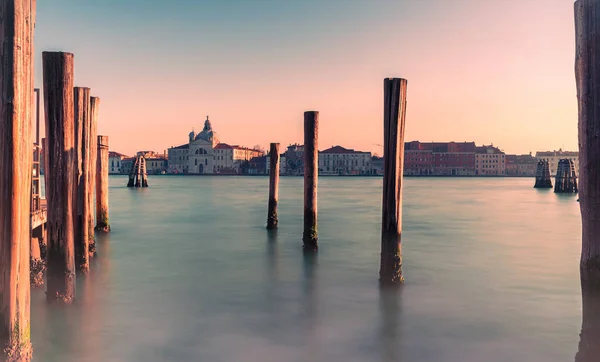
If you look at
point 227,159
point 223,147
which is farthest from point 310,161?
point 227,159

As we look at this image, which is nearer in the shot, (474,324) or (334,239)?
(474,324)

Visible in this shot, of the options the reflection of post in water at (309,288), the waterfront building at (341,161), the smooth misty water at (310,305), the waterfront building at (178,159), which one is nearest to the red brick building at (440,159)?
the waterfront building at (341,161)

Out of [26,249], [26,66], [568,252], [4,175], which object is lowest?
[568,252]

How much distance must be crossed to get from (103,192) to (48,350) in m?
6.62

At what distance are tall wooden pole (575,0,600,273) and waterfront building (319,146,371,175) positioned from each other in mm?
117030

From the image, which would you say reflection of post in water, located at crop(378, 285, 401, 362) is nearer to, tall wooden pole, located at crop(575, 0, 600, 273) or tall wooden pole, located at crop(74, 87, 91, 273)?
tall wooden pole, located at crop(575, 0, 600, 273)

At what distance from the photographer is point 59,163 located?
17.6ft

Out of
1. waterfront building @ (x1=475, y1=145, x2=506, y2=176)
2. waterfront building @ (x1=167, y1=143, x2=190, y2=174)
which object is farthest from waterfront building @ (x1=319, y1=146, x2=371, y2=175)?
waterfront building @ (x1=167, y1=143, x2=190, y2=174)

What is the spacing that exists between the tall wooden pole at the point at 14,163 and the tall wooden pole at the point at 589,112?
153 inches

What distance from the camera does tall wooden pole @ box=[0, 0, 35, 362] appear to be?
350cm

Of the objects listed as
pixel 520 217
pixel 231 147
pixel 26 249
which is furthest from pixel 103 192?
pixel 231 147

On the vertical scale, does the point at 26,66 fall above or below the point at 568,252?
above

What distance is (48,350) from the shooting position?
16.8ft

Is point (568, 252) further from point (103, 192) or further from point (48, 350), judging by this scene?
point (48, 350)
